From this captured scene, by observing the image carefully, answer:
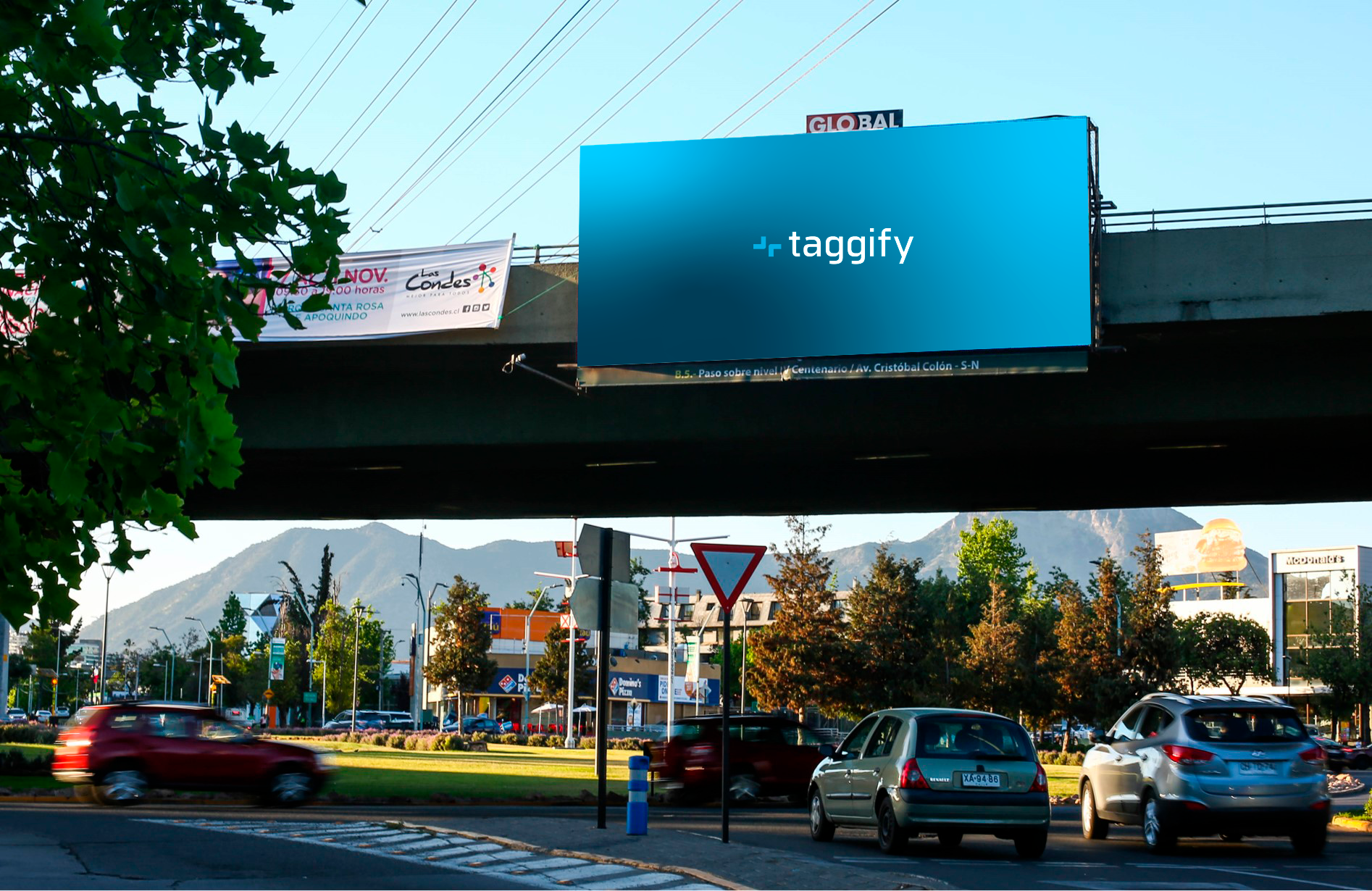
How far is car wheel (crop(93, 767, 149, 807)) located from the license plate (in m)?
13.0

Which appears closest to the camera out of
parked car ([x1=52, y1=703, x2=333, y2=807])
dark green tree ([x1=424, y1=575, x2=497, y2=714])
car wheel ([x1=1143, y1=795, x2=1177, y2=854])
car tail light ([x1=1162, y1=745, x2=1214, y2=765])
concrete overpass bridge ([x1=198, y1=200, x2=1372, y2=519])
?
car tail light ([x1=1162, y1=745, x2=1214, y2=765])

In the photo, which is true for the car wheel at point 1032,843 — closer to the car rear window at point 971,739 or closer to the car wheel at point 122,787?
the car rear window at point 971,739

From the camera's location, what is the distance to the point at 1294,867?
1459 cm

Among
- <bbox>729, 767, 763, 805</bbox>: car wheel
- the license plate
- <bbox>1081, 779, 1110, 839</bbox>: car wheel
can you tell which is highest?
the license plate

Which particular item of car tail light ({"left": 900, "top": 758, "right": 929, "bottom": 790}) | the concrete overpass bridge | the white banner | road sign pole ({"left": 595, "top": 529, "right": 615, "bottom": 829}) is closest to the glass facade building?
the concrete overpass bridge

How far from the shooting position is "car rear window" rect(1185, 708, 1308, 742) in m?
15.6

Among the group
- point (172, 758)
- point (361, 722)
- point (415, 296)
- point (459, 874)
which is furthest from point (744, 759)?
point (361, 722)

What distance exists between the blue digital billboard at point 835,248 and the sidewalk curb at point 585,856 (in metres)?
7.86

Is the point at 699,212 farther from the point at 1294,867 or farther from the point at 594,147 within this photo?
the point at 1294,867

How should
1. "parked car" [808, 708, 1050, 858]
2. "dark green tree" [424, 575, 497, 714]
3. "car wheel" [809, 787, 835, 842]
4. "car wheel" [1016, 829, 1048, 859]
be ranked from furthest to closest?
"dark green tree" [424, 575, 497, 714]
"car wheel" [809, 787, 835, 842]
"car wheel" [1016, 829, 1048, 859]
"parked car" [808, 708, 1050, 858]

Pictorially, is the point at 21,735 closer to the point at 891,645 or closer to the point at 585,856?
the point at 891,645

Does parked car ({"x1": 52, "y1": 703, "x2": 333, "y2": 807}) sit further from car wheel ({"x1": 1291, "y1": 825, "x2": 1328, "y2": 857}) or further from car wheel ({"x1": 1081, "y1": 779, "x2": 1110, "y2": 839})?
car wheel ({"x1": 1291, "y1": 825, "x2": 1328, "y2": 857})

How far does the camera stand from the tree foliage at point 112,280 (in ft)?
20.5

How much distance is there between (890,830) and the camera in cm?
1548
